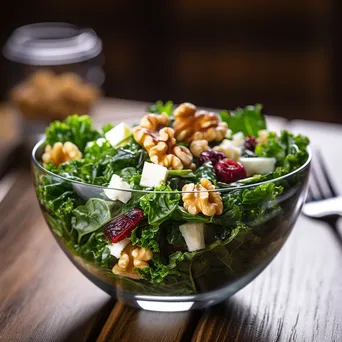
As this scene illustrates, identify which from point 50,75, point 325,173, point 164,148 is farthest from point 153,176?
point 50,75

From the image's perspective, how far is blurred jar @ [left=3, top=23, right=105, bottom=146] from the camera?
2127 mm

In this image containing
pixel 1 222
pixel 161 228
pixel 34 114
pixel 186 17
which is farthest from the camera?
pixel 186 17

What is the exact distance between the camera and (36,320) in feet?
3.68

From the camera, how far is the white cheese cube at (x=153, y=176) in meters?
1.06

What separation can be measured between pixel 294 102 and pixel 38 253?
2.84 meters

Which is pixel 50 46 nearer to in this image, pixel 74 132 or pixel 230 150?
pixel 74 132

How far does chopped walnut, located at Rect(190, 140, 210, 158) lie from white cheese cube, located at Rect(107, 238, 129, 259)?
245 millimetres

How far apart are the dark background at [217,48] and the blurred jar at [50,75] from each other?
148 centimetres

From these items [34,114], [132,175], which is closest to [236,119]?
[132,175]

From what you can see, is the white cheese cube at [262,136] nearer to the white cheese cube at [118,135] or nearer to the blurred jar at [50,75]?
the white cheese cube at [118,135]

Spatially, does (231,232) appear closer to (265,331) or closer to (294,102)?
(265,331)

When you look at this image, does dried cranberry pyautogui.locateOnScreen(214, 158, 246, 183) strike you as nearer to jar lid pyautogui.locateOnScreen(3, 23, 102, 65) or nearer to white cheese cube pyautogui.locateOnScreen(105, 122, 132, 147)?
white cheese cube pyautogui.locateOnScreen(105, 122, 132, 147)

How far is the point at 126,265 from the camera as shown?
1.02 metres

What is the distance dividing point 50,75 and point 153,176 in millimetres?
1296
